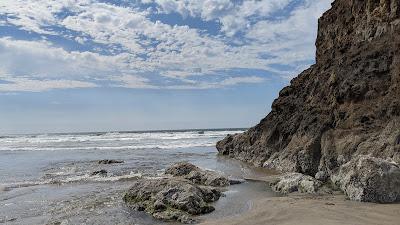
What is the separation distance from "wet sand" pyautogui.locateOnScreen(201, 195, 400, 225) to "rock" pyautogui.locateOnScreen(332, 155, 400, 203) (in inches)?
12.5

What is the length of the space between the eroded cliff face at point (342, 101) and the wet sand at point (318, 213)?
340cm

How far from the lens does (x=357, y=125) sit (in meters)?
14.2

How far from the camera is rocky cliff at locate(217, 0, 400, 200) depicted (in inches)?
527

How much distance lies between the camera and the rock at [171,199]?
30.8 feet

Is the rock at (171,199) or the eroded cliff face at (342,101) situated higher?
the eroded cliff face at (342,101)

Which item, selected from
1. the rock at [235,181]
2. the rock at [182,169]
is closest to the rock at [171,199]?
the rock at [235,181]

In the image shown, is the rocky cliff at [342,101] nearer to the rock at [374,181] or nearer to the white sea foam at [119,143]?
the rock at [374,181]

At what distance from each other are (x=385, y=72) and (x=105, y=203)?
Result: 36.4 ft

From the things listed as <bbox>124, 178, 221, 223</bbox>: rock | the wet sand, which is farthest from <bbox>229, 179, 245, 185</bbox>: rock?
the wet sand

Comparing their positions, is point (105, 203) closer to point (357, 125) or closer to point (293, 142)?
point (357, 125)

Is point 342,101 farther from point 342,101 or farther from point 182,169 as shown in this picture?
point 182,169

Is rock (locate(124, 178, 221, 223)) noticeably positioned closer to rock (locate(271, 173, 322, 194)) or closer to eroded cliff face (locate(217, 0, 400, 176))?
rock (locate(271, 173, 322, 194))

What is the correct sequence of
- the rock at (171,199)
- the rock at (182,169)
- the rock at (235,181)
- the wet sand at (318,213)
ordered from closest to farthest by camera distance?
the wet sand at (318,213) < the rock at (171,199) < the rock at (235,181) < the rock at (182,169)

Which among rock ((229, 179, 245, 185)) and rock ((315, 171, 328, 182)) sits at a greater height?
rock ((315, 171, 328, 182))
